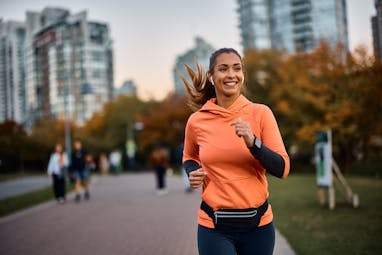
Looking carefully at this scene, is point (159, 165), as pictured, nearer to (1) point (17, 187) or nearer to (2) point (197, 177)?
(1) point (17, 187)

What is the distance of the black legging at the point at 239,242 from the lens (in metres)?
2.68

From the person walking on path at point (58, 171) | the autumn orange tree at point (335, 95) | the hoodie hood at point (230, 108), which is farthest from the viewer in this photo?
the autumn orange tree at point (335, 95)

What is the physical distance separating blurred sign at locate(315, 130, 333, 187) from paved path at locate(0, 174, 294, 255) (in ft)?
11.3

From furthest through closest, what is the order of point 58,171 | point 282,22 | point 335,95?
point 282,22 → point 335,95 → point 58,171

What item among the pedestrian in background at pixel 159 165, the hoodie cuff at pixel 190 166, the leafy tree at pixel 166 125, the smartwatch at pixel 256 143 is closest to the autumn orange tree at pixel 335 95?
the pedestrian in background at pixel 159 165

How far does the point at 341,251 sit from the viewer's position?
22.3ft

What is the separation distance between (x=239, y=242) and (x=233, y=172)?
0.41 meters

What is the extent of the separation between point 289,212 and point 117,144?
171 feet

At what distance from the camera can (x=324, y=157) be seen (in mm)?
12117

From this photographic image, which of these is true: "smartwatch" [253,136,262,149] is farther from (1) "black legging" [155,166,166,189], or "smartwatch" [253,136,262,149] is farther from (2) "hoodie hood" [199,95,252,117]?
(1) "black legging" [155,166,166,189]

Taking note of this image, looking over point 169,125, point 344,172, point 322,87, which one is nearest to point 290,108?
point 322,87

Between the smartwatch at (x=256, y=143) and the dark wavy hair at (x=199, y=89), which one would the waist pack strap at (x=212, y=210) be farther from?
the dark wavy hair at (x=199, y=89)

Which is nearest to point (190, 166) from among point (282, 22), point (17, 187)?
point (17, 187)

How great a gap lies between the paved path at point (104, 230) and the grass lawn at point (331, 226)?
0.54 m
